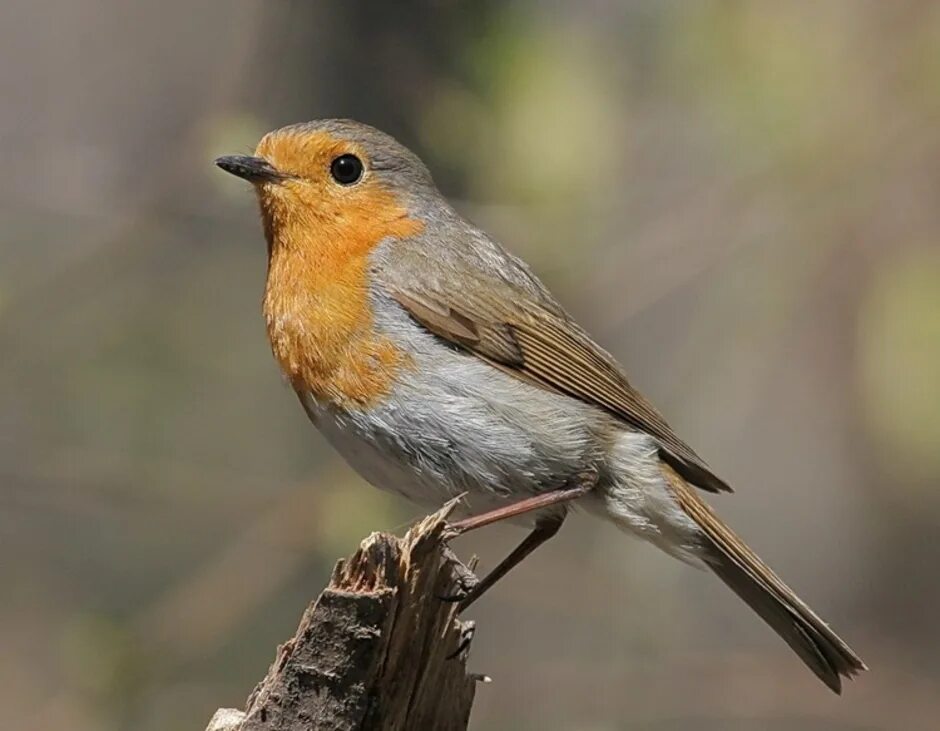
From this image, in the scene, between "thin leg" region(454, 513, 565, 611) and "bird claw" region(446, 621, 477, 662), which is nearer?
"bird claw" region(446, 621, 477, 662)

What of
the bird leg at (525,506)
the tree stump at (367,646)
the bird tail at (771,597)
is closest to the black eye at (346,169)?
the bird leg at (525,506)

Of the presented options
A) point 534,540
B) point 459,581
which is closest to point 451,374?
point 534,540

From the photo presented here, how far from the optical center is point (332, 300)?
10.9 feet

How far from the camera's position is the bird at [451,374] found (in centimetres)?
325

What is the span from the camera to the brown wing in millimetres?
3430

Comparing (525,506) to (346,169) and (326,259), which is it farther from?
(346,169)

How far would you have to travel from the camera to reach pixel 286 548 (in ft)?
15.5

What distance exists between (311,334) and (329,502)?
4.64 feet

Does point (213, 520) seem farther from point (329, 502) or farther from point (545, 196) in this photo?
point (545, 196)

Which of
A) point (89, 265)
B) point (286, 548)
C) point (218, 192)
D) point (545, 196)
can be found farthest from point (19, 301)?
point (545, 196)

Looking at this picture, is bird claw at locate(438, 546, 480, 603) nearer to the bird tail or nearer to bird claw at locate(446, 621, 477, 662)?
bird claw at locate(446, 621, 477, 662)

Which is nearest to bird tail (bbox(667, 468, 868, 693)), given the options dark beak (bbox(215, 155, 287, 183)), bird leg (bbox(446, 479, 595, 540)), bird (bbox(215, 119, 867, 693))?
bird (bbox(215, 119, 867, 693))

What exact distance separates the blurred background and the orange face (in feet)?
1.07

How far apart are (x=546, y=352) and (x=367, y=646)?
1.14 metres
